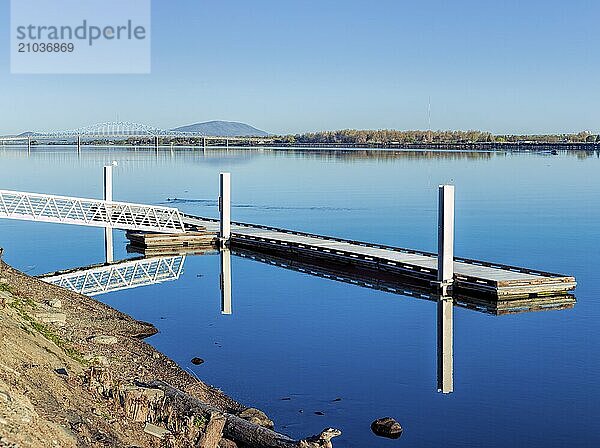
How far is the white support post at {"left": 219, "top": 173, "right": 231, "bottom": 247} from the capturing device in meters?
30.8

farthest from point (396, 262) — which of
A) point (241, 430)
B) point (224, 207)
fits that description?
point (241, 430)

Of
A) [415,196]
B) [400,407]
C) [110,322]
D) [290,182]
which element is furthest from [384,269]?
[290,182]

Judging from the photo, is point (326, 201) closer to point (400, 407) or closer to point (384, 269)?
point (384, 269)

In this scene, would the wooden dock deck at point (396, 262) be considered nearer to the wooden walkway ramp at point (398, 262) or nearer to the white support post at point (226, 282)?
the wooden walkway ramp at point (398, 262)

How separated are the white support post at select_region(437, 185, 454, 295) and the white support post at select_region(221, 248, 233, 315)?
532 centimetres

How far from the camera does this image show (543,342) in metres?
18.2

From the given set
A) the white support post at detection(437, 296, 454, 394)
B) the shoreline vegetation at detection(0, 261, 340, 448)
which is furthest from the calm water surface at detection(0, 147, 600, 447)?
the shoreline vegetation at detection(0, 261, 340, 448)

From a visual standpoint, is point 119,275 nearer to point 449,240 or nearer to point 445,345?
point 449,240

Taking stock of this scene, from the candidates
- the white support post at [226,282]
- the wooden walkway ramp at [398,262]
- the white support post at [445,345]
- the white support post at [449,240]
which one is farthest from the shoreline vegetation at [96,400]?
the wooden walkway ramp at [398,262]

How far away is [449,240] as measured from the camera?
2153cm

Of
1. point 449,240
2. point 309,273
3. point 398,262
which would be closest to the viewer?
point 449,240

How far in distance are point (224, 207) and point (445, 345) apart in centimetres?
1440

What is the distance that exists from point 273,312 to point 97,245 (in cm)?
1459

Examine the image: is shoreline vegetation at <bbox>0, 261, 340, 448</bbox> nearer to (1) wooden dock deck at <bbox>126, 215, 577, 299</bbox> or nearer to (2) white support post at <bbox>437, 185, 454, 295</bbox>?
(2) white support post at <bbox>437, 185, 454, 295</bbox>
